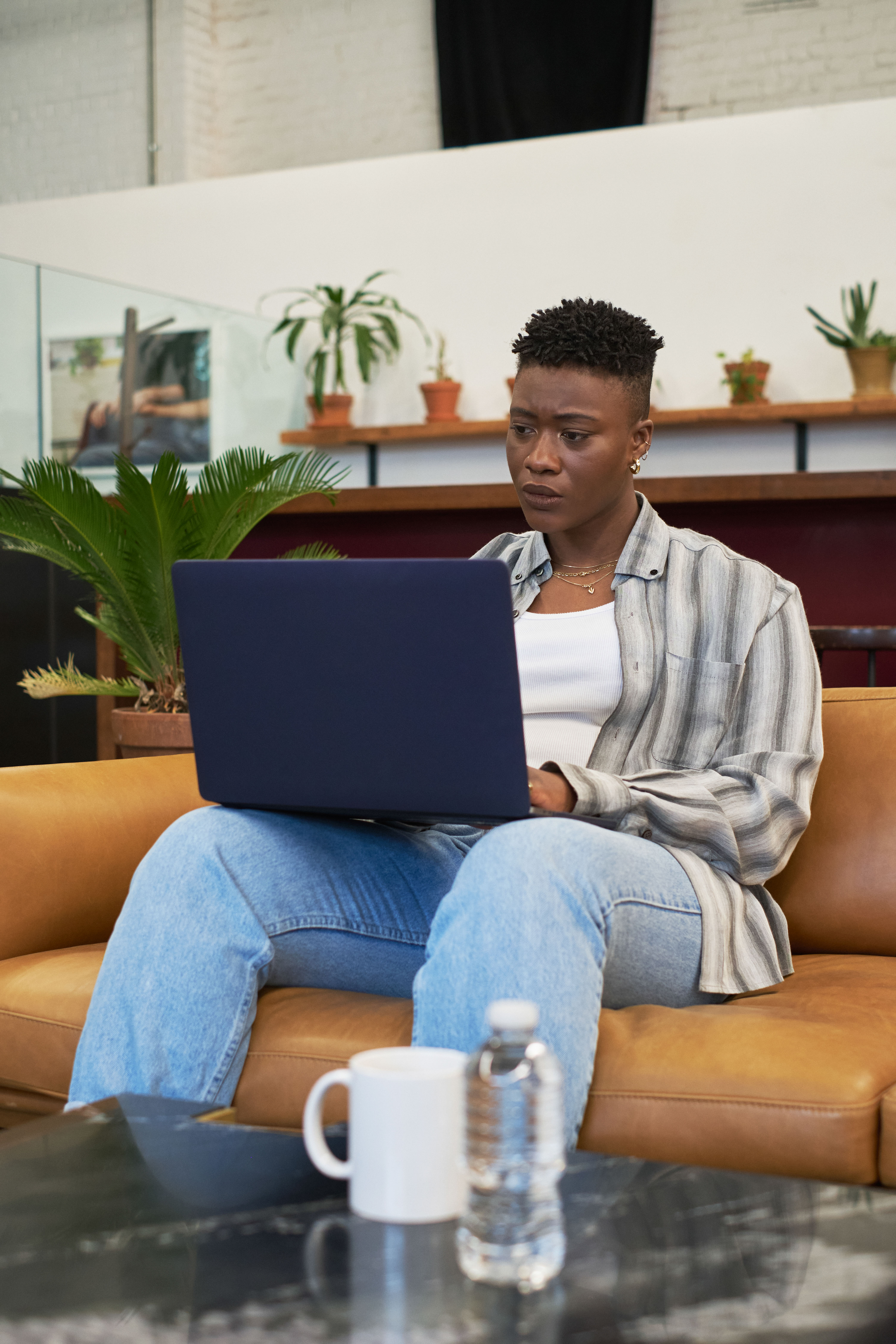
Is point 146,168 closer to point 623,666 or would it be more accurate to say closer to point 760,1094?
point 623,666

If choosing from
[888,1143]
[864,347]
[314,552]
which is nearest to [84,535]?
[314,552]

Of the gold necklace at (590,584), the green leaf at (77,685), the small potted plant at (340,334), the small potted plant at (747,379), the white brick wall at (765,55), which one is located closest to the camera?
the gold necklace at (590,584)

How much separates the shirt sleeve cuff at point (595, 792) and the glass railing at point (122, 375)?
3.82m

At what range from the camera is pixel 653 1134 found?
4.26 feet

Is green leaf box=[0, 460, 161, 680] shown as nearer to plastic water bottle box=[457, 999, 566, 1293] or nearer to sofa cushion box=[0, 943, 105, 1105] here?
sofa cushion box=[0, 943, 105, 1105]

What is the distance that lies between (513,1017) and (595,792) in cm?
75

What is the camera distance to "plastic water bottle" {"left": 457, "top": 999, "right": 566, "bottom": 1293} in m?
0.78

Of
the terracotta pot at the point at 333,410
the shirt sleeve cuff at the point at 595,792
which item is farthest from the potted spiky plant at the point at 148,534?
the terracotta pot at the point at 333,410

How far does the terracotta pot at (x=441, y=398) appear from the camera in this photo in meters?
5.99

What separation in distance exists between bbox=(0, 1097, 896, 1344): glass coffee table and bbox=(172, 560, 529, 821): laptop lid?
403mm

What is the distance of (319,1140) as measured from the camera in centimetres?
91

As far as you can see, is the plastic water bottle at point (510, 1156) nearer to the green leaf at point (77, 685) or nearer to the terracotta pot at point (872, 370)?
the green leaf at point (77, 685)

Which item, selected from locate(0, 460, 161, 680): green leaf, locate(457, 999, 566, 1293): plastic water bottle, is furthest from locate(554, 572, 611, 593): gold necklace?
locate(0, 460, 161, 680): green leaf

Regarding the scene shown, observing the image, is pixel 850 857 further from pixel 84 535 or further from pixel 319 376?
pixel 319 376
